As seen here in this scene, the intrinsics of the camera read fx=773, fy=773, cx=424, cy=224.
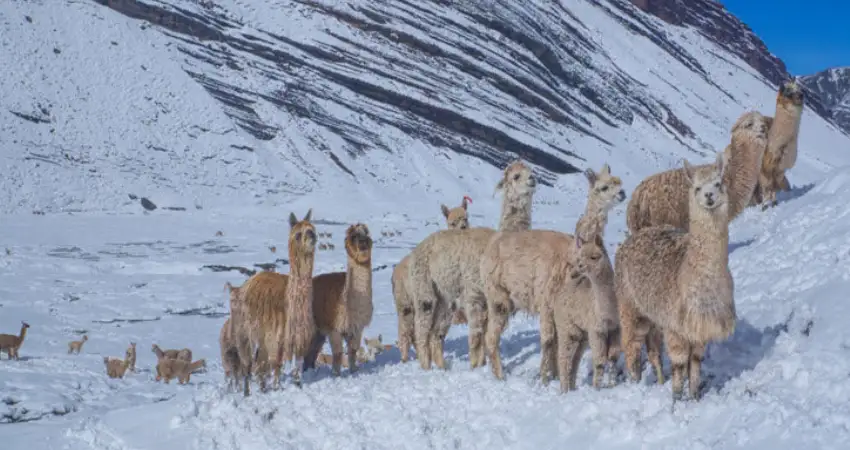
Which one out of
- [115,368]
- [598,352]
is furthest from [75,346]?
[598,352]

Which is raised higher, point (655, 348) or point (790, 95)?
point (790, 95)

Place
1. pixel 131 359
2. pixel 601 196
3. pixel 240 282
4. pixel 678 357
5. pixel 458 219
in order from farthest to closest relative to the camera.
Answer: pixel 240 282
pixel 131 359
pixel 458 219
pixel 601 196
pixel 678 357

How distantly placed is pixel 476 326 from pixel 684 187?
310cm

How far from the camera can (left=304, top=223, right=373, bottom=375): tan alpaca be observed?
10008 millimetres

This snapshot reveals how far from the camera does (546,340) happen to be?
7.81m

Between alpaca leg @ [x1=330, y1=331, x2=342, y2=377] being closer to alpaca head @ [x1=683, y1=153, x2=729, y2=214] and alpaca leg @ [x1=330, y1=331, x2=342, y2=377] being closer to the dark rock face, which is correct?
alpaca head @ [x1=683, y1=153, x2=729, y2=214]

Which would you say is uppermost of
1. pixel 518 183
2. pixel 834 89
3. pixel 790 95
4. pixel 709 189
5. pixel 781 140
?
pixel 834 89

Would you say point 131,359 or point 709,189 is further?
point 131,359

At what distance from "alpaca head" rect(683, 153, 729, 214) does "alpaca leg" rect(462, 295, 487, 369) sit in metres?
3.79

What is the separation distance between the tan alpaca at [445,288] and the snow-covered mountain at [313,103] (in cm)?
3994

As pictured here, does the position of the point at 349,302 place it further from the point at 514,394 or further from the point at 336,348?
the point at 514,394

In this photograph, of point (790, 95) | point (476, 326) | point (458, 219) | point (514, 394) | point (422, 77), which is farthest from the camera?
point (422, 77)

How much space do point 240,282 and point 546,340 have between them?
61.5 feet

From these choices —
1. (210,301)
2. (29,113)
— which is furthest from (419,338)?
(29,113)
